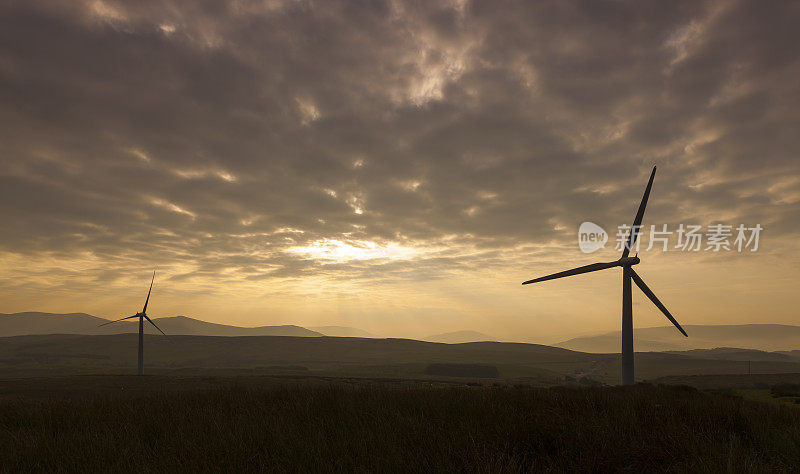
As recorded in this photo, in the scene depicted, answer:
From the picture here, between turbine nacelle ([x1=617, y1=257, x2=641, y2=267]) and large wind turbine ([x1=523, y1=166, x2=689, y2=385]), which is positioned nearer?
large wind turbine ([x1=523, y1=166, x2=689, y2=385])

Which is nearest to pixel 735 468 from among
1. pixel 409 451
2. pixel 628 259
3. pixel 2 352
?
pixel 409 451

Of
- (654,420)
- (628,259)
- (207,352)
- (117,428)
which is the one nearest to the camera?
(654,420)

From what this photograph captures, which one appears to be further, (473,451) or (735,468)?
(473,451)

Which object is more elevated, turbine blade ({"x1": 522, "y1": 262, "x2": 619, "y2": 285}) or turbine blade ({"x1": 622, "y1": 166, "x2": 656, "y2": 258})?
turbine blade ({"x1": 622, "y1": 166, "x2": 656, "y2": 258})

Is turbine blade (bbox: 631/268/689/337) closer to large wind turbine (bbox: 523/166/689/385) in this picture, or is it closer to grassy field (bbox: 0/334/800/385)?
large wind turbine (bbox: 523/166/689/385)

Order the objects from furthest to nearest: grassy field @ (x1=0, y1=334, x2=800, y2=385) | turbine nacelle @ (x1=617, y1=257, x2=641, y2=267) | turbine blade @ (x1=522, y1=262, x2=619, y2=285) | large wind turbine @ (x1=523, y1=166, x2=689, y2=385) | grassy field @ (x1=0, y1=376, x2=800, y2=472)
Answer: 1. grassy field @ (x1=0, y1=334, x2=800, y2=385)
2. turbine blade @ (x1=522, y1=262, x2=619, y2=285)
3. turbine nacelle @ (x1=617, y1=257, x2=641, y2=267)
4. large wind turbine @ (x1=523, y1=166, x2=689, y2=385)
5. grassy field @ (x1=0, y1=376, x2=800, y2=472)

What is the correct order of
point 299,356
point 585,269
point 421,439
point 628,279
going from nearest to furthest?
point 421,439 < point 628,279 < point 585,269 < point 299,356

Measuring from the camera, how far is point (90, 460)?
23.1 feet

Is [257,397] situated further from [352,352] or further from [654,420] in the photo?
[352,352]

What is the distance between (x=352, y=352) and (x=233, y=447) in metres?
161

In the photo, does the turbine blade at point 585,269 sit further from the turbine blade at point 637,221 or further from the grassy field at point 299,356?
the grassy field at point 299,356

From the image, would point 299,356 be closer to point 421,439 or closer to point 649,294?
point 649,294

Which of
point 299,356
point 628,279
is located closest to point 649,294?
point 628,279

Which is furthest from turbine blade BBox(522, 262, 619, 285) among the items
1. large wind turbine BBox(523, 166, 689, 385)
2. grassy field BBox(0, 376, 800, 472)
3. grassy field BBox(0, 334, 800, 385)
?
grassy field BBox(0, 334, 800, 385)
